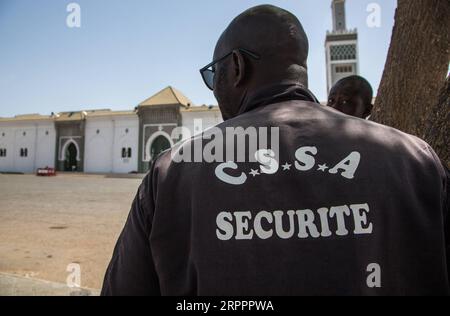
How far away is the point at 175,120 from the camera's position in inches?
1246

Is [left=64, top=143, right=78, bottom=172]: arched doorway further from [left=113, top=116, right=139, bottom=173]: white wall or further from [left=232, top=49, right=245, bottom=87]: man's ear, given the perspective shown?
[left=232, top=49, right=245, bottom=87]: man's ear

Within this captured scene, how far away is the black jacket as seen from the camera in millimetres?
878

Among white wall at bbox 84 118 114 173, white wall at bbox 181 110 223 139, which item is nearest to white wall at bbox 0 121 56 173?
white wall at bbox 84 118 114 173

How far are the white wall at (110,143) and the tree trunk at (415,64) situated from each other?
102 ft

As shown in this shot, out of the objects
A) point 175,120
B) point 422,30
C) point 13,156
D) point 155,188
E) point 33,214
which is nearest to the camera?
point 155,188

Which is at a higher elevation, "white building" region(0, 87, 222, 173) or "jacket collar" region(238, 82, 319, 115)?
"white building" region(0, 87, 222, 173)

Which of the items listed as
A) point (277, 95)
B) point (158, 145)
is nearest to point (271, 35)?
point (277, 95)

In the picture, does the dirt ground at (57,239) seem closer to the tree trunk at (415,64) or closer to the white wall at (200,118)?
the tree trunk at (415,64)

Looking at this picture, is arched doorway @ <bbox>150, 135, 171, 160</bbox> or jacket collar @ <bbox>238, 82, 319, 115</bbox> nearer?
jacket collar @ <bbox>238, 82, 319, 115</bbox>

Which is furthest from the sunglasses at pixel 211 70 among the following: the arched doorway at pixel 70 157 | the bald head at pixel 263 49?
the arched doorway at pixel 70 157

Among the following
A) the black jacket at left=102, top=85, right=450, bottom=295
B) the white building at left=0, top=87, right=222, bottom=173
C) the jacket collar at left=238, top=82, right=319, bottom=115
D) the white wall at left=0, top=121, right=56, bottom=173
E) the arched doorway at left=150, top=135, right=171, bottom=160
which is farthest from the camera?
the white wall at left=0, top=121, right=56, bottom=173
